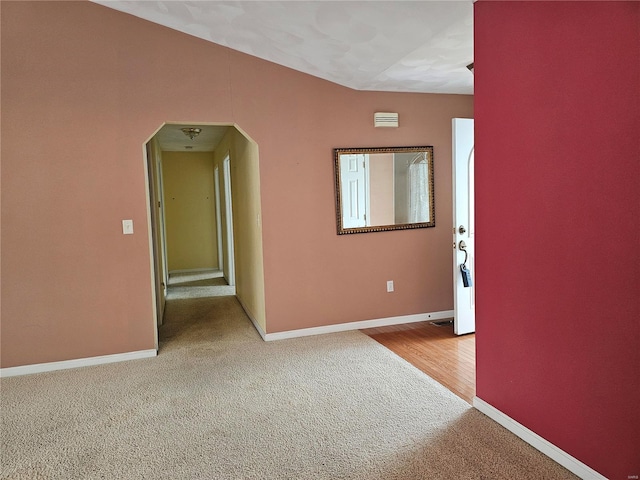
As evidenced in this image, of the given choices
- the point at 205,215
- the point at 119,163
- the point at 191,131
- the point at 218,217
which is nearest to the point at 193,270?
the point at 205,215

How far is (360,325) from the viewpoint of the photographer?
4266 mm

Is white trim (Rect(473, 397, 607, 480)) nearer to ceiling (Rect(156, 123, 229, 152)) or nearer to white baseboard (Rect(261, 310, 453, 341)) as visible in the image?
white baseboard (Rect(261, 310, 453, 341))

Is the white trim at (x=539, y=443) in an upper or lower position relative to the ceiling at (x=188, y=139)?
lower

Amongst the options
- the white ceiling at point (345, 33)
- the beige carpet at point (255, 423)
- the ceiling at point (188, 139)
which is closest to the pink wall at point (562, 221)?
the beige carpet at point (255, 423)

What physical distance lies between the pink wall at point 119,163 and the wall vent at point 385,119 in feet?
0.19

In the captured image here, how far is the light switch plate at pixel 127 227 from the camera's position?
3.56 meters

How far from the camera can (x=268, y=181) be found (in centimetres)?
390

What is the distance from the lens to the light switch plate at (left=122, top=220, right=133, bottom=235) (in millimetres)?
3557

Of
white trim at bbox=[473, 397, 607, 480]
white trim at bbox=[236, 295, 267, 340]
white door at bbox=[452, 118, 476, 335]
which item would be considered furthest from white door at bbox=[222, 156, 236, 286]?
white trim at bbox=[473, 397, 607, 480]

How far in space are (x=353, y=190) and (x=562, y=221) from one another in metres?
2.35

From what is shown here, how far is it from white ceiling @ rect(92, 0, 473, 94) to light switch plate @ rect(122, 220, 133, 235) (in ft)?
5.18

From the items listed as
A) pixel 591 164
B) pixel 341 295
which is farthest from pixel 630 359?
pixel 341 295

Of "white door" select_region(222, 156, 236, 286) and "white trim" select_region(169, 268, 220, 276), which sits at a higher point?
"white door" select_region(222, 156, 236, 286)

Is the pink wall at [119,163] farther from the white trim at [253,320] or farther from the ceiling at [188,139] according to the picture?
the ceiling at [188,139]
